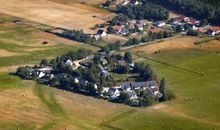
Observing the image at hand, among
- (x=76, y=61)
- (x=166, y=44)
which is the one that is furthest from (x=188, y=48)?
(x=76, y=61)

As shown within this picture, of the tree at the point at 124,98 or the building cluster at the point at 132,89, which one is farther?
the building cluster at the point at 132,89

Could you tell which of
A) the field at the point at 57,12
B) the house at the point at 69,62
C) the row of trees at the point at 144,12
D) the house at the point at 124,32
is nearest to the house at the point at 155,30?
the house at the point at 124,32

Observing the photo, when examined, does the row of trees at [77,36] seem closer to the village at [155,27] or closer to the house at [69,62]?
the village at [155,27]

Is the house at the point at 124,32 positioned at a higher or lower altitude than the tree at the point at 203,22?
lower

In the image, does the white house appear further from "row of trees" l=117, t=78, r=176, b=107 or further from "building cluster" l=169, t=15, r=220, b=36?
"building cluster" l=169, t=15, r=220, b=36

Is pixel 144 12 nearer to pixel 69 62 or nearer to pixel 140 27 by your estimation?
pixel 140 27

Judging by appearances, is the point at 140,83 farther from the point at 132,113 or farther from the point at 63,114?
the point at 63,114

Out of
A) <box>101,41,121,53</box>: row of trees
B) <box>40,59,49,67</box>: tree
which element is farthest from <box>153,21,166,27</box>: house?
<box>40,59,49,67</box>: tree
